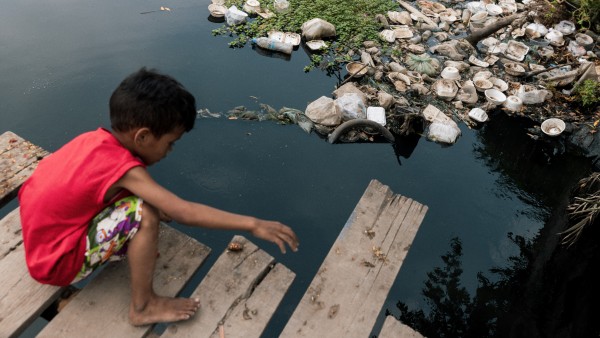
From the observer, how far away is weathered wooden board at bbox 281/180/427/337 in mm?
2189

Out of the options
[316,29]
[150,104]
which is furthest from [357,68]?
[150,104]

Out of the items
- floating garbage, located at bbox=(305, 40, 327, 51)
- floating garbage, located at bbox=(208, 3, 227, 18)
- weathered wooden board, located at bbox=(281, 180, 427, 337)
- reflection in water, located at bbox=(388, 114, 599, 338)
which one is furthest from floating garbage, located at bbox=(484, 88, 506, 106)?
floating garbage, located at bbox=(208, 3, 227, 18)

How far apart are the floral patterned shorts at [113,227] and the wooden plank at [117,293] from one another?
0.63 ft

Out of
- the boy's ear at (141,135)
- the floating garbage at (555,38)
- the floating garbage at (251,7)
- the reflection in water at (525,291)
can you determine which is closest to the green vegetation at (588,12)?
the floating garbage at (555,38)

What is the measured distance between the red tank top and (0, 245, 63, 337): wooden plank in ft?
0.52

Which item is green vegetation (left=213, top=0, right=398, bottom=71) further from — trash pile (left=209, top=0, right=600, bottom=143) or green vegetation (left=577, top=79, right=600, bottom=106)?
green vegetation (left=577, top=79, right=600, bottom=106)

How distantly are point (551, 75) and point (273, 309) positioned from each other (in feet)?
16.1

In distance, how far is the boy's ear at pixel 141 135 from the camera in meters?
1.93

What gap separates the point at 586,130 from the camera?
4887mm

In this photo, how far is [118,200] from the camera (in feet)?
6.45

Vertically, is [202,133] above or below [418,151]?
above

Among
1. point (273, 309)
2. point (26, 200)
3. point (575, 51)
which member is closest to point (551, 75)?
point (575, 51)

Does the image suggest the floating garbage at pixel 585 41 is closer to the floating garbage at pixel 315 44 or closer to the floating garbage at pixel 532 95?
the floating garbage at pixel 532 95

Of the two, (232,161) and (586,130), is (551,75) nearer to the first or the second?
(586,130)
